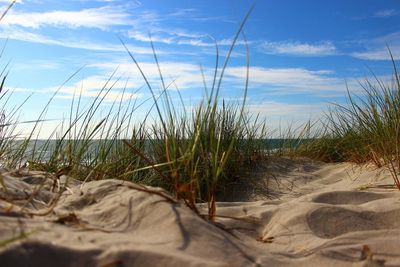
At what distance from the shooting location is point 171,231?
50.4 inches

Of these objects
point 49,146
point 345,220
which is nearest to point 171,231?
point 345,220

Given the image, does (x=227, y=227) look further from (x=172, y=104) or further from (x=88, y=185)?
(x=172, y=104)

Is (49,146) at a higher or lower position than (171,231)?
A: higher

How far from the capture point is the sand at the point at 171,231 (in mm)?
1083

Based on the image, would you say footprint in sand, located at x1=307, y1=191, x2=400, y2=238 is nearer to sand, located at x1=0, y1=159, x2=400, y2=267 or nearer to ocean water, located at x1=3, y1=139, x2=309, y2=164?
sand, located at x1=0, y1=159, x2=400, y2=267

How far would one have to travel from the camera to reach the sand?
1083mm

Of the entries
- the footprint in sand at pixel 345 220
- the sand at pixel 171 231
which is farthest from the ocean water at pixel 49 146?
the footprint in sand at pixel 345 220

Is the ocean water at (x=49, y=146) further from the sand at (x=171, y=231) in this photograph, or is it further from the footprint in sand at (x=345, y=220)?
the footprint in sand at (x=345, y=220)

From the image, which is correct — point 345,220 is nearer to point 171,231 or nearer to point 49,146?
point 171,231

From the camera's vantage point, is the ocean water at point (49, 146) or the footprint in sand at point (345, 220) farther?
the ocean water at point (49, 146)

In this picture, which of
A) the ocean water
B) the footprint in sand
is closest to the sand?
the footprint in sand

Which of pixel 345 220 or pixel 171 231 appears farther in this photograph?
pixel 345 220

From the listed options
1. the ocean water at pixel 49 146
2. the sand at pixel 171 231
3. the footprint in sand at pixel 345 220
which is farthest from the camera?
the ocean water at pixel 49 146

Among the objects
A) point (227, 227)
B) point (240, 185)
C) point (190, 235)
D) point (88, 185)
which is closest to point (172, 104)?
point (88, 185)
